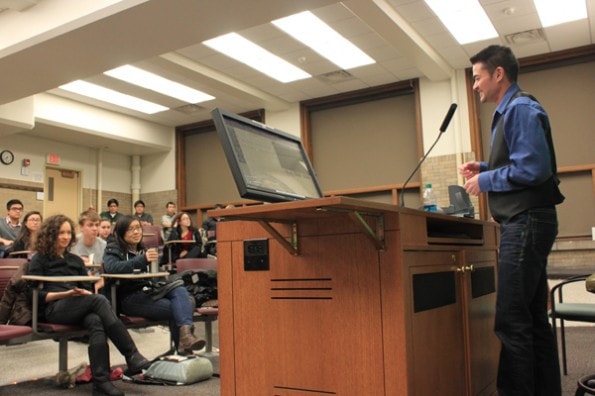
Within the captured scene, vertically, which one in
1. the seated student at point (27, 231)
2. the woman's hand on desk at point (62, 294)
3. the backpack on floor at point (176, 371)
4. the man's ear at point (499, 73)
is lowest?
the backpack on floor at point (176, 371)

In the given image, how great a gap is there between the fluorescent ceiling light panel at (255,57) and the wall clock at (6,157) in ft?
13.7

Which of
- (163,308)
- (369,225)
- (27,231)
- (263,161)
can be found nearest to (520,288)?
(369,225)

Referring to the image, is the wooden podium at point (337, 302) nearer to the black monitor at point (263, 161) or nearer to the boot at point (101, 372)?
the black monitor at point (263, 161)

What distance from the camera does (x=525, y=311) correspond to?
5.82ft

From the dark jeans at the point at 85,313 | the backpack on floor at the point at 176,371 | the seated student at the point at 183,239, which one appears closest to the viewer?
the dark jeans at the point at 85,313

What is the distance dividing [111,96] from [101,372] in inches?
257

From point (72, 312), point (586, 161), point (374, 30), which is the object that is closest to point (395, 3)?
point (374, 30)

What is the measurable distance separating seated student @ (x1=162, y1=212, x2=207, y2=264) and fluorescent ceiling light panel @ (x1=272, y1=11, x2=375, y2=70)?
98.7 inches

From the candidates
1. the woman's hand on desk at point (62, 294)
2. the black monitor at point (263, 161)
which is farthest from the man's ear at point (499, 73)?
the woman's hand on desk at point (62, 294)

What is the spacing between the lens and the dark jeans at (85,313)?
2.92 m

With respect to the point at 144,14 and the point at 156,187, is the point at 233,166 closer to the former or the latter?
the point at 144,14

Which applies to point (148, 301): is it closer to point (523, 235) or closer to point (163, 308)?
point (163, 308)

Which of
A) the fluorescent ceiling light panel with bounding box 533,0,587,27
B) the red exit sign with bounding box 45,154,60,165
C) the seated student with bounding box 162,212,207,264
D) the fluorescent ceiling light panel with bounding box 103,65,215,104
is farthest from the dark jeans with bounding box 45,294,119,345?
the red exit sign with bounding box 45,154,60,165

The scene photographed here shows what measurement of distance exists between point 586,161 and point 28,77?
6759mm
